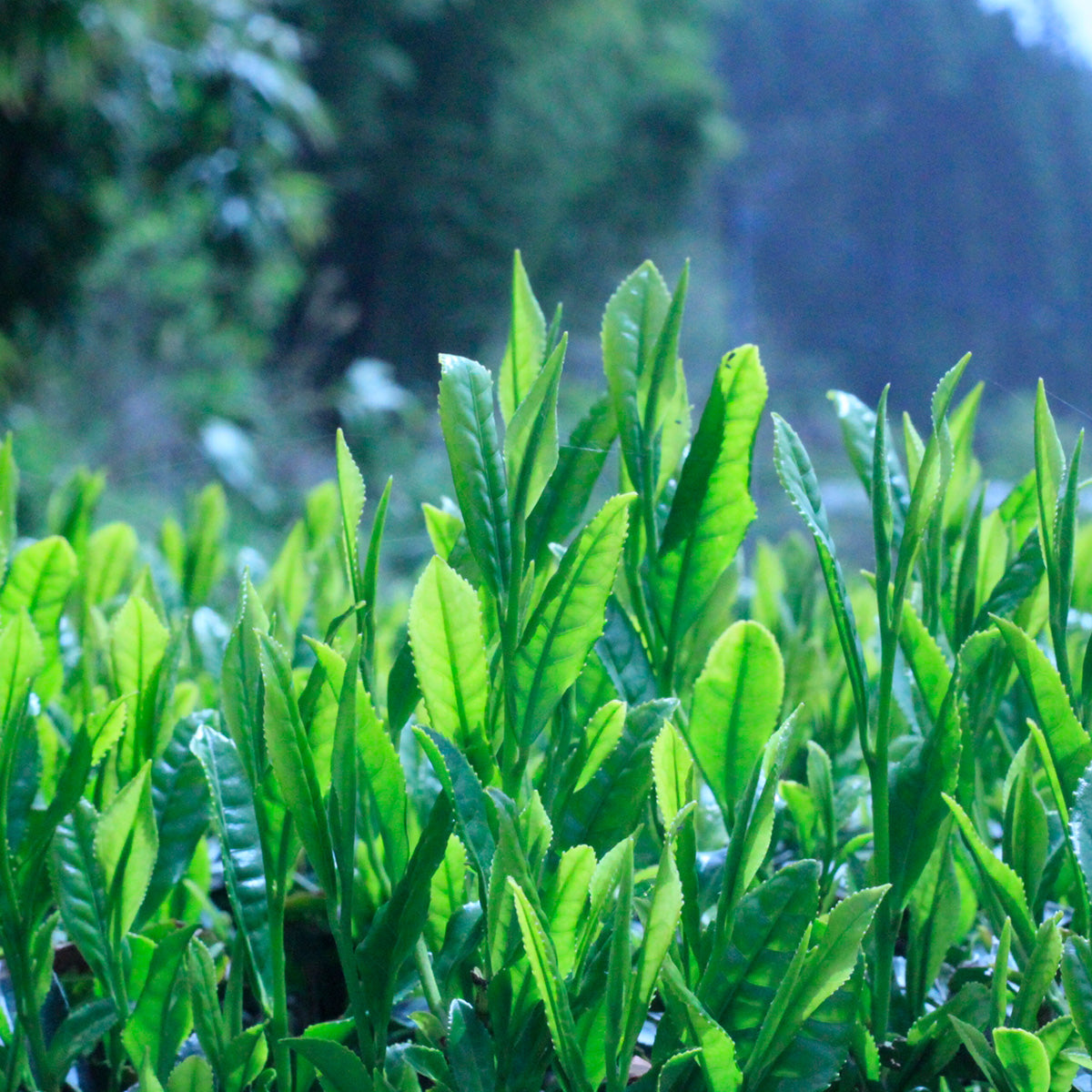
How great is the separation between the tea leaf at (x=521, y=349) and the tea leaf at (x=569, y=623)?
11cm

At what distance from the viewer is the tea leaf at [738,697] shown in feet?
1.25

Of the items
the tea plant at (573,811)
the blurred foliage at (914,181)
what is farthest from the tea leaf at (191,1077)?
the blurred foliage at (914,181)

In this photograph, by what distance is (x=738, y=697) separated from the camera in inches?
15.1

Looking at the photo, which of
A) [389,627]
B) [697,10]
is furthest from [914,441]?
[697,10]

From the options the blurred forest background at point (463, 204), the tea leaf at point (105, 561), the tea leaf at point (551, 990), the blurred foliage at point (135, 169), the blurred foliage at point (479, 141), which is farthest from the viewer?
the blurred foliage at point (479, 141)

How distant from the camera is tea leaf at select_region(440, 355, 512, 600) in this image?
35 centimetres

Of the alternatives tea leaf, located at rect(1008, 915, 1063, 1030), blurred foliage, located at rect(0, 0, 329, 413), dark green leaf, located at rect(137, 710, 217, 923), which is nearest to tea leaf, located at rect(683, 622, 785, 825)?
tea leaf, located at rect(1008, 915, 1063, 1030)

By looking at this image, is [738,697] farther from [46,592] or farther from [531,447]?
[46,592]

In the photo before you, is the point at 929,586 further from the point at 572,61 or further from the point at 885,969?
the point at 572,61

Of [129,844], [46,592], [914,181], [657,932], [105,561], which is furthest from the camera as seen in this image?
[914,181]

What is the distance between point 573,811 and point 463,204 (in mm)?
13383

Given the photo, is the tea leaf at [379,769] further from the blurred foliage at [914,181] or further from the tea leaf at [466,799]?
the blurred foliage at [914,181]

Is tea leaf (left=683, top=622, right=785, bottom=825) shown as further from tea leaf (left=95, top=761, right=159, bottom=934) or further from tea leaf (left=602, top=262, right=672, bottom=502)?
tea leaf (left=95, top=761, right=159, bottom=934)

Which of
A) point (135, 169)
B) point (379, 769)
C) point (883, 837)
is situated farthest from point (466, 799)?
point (135, 169)
